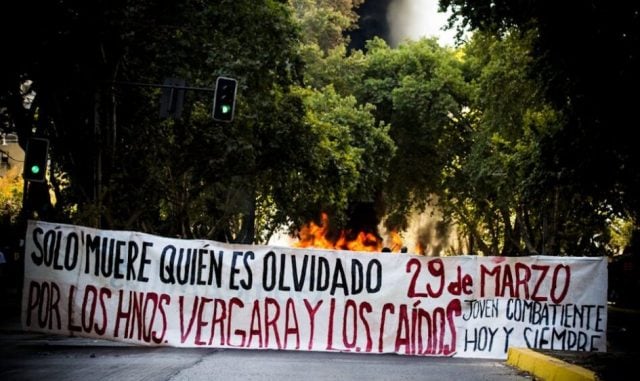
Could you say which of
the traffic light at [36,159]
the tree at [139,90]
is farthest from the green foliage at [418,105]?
the traffic light at [36,159]

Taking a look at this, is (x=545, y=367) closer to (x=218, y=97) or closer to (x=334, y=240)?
(x=218, y=97)

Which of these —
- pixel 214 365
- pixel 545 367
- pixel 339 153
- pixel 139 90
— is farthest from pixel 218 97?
pixel 339 153

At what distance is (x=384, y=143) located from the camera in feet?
115

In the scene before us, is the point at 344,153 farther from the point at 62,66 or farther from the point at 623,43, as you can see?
the point at 623,43

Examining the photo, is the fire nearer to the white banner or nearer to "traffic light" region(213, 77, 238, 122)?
"traffic light" region(213, 77, 238, 122)

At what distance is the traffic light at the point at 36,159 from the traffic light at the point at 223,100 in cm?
370

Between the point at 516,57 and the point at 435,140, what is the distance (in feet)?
50.5

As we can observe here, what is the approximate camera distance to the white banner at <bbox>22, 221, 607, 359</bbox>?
10.5 meters

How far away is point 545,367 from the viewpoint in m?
8.55

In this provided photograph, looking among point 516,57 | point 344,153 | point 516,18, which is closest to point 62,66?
point 516,18

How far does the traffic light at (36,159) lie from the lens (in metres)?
15.3

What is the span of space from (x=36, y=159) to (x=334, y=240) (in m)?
28.0

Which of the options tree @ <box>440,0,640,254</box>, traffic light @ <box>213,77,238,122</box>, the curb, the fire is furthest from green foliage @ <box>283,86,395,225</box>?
the curb

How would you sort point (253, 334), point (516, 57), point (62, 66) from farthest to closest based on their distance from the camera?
point (516, 57)
point (62, 66)
point (253, 334)
